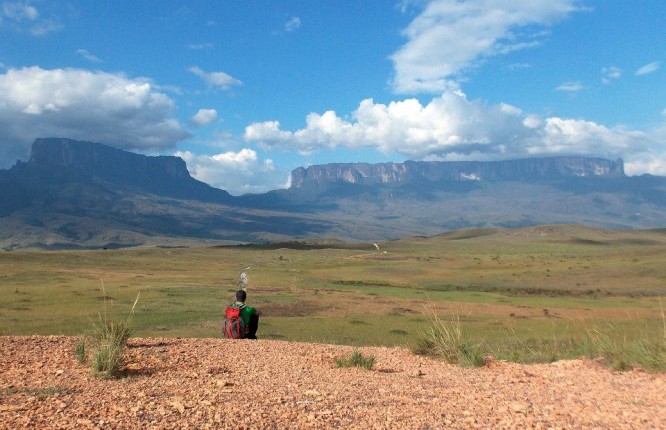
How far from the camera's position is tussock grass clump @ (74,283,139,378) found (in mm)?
8094

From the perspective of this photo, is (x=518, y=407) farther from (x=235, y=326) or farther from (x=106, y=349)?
(x=235, y=326)

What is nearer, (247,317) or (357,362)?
(357,362)

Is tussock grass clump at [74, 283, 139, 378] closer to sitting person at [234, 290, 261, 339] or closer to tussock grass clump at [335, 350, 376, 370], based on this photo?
tussock grass clump at [335, 350, 376, 370]

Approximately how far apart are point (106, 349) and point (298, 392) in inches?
113

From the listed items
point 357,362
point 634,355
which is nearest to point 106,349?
point 357,362

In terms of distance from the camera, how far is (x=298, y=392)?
24.5ft

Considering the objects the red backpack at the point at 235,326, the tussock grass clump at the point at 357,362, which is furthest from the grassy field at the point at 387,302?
the red backpack at the point at 235,326

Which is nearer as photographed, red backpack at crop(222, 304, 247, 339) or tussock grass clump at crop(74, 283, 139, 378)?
tussock grass clump at crop(74, 283, 139, 378)

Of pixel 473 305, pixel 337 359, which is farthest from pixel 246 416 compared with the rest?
pixel 473 305

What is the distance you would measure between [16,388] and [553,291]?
4986 centimetres

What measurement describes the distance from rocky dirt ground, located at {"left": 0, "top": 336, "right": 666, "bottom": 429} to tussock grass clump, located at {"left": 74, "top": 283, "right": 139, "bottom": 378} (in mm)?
208

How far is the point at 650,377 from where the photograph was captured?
9.27 m

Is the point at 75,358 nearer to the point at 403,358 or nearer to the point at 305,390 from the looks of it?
the point at 305,390

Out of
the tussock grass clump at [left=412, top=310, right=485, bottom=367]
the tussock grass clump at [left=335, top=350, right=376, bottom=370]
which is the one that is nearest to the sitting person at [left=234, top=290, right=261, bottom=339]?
the tussock grass clump at [left=412, top=310, right=485, bottom=367]
